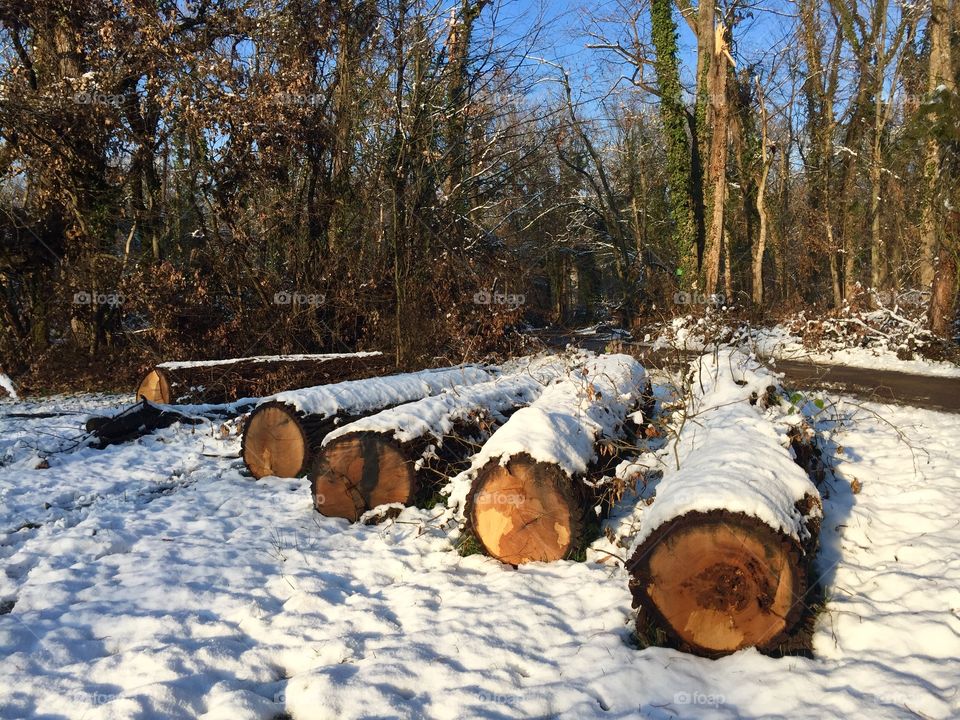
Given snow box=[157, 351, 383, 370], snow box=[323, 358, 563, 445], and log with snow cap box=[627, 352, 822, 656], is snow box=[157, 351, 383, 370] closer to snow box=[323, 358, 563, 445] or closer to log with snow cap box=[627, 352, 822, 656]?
snow box=[323, 358, 563, 445]

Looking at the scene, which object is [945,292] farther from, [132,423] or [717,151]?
[132,423]

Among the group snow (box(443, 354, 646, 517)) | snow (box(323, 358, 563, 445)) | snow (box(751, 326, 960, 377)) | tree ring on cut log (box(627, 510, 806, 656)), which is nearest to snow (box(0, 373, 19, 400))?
snow (box(323, 358, 563, 445))

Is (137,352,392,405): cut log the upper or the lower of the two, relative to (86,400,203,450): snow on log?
upper

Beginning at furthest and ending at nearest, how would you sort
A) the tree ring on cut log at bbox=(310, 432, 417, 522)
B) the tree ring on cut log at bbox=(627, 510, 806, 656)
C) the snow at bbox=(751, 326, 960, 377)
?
the snow at bbox=(751, 326, 960, 377) < the tree ring on cut log at bbox=(310, 432, 417, 522) < the tree ring on cut log at bbox=(627, 510, 806, 656)

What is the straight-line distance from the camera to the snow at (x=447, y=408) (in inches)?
203

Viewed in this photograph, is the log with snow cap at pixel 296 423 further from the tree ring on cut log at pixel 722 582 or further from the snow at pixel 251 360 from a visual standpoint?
the snow at pixel 251 360

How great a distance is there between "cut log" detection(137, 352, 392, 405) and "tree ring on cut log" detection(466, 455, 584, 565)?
6407 millimetres

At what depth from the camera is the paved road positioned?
772 centimetres

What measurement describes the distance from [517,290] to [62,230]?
30.2ft

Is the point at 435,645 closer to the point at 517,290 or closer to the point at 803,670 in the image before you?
the point at 803,670

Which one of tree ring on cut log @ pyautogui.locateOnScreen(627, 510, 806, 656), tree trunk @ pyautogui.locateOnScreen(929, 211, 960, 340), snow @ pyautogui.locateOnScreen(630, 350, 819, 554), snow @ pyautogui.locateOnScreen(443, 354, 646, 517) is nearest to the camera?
tree ring on cut log @ pyautogui.locateOnScreen(627, 510, 806, 656)

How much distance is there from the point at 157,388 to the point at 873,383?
1052cm

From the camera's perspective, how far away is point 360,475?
16.7 ft

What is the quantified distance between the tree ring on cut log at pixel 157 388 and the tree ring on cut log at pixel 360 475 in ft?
17.5
